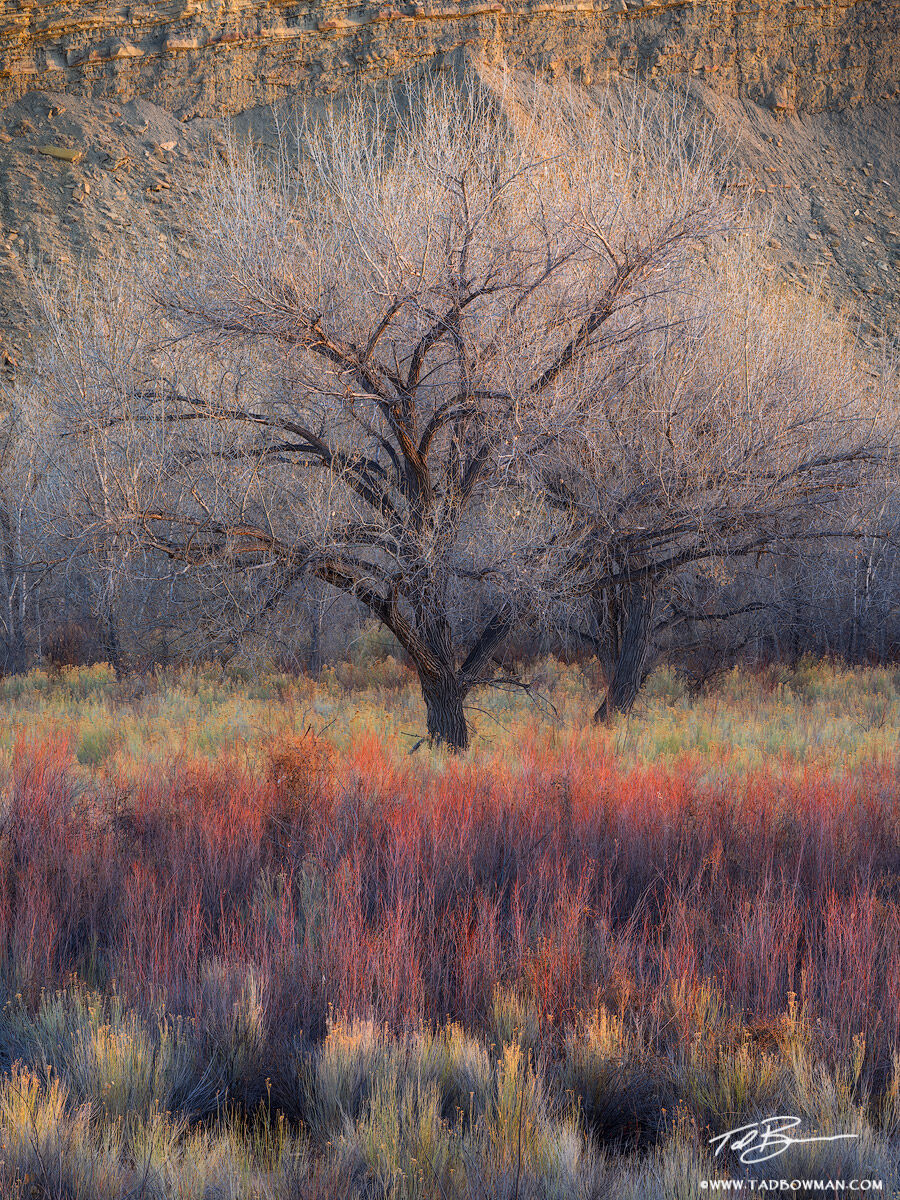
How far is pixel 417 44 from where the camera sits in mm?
33500

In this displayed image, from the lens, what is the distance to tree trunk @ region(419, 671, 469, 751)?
8.98 meters

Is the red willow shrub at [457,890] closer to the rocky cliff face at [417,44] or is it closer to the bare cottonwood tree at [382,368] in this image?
the bare cottonwood tree at [382,368]

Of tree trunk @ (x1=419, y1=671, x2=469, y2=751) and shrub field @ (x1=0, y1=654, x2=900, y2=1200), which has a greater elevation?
tree trunk @ (x1=419, y1=671, x2=469, y2=751)

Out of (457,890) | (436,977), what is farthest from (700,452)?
(436,977)

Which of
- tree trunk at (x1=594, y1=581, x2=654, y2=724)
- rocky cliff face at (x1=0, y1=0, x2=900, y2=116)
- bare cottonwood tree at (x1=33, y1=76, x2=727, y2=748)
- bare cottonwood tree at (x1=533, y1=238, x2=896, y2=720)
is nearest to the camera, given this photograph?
bare cottonwood tree at (x1=33, y1=76, x2=727, y2=748)

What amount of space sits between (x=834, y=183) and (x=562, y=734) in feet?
110
